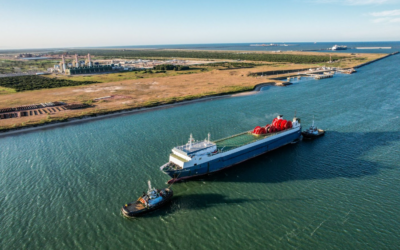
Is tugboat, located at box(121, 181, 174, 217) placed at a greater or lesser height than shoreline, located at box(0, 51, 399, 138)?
lesser

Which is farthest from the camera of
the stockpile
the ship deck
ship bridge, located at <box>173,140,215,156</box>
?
the stockpile

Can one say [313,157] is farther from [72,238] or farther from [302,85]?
[302,85]

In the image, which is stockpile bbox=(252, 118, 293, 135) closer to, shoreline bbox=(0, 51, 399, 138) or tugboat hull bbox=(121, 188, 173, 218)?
tugboat hull bbox=(121, 188, 173, 218)

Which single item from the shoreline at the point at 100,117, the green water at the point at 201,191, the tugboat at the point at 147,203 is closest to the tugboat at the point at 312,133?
the green water at the point at 201,191

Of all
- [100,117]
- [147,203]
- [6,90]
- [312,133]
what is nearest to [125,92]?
[100,117]

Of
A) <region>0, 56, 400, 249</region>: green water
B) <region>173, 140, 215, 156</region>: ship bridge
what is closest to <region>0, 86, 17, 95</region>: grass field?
<region>0, 56, 400, 249</region>: green water

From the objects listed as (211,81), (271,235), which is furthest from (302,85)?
(271,235)

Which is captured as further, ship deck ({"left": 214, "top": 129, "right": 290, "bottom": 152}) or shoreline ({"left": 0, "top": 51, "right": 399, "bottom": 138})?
shoreline ({"left": 0, "top": 51, "right": 399, "bottom": 138})

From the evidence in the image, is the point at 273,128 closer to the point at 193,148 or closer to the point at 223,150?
the point at 223,150

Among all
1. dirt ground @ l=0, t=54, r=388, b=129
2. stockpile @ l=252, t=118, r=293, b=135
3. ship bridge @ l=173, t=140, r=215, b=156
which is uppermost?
dirt ground @ l=0, t=54, r=388, b=129
